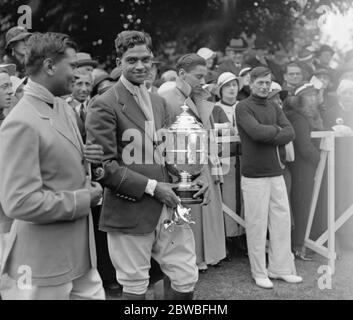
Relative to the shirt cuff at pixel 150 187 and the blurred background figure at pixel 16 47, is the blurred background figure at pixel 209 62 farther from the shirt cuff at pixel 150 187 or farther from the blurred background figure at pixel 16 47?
the shirt cuff at pixel 150 187

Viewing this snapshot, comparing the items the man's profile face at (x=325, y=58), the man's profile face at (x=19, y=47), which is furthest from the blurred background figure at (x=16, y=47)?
the man's profile face at (x=325, y=58)

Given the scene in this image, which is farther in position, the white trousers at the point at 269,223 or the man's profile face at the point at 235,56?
the man's profile face at the point at 235,56

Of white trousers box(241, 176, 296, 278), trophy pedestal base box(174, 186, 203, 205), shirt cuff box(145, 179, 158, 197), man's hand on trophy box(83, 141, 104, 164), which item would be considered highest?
man's hand on trophy box(83, 141, 104, 164)

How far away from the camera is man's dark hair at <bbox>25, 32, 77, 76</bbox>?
255 cm

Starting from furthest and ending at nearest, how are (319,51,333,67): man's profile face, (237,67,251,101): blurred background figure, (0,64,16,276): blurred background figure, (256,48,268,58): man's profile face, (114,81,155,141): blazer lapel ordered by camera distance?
(256,48,268,58): man's profile face
(319,51,333,67): man's profile face
(237,67,251,101): blurred background figure
(0,64,16,276): blurred background figure
(114,81,155,141): blazer lapel

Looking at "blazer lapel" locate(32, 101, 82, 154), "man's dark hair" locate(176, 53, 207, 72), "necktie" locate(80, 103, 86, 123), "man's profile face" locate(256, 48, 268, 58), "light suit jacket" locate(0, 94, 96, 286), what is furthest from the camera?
"man's profile face" locate(256, 48, 268, 58)

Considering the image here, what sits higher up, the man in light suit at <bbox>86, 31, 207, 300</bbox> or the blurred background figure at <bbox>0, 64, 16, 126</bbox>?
the blurred background figure at <bbox>0, 64, 16, 126</bbox>

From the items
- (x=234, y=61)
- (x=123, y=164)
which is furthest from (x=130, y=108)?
(x=234, y=61)

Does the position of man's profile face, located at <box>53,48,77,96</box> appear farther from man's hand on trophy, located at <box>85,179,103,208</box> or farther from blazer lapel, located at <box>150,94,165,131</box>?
blazer lapel, located at <box>150,94,165,131</box>

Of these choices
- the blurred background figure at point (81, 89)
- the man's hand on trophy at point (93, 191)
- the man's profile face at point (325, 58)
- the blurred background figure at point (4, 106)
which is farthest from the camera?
the man's profile face at point (325, 58)

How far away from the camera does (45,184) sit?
2508 millimetres

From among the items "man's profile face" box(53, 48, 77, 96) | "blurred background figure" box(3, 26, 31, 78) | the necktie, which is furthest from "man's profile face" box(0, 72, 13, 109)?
"man's profile face" box(53, 48, 77, 96)

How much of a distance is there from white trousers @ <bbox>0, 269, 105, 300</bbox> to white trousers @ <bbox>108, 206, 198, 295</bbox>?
1.37 ft

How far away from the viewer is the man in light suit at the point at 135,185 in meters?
3.10
